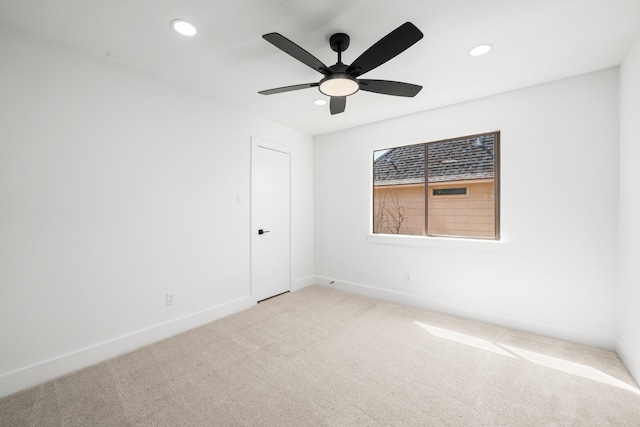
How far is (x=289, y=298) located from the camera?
386 centimetres

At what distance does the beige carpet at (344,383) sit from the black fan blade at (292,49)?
2.29 metres

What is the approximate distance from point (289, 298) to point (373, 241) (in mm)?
1485

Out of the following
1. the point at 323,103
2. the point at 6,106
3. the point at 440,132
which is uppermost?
the point at 323,103

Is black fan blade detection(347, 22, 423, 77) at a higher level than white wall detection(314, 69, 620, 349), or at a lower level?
higher

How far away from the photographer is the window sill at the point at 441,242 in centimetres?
299

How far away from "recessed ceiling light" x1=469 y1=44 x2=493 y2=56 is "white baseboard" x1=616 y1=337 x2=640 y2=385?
2.62 meters

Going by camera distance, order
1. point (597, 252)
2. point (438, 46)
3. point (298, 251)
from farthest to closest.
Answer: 1. point (298, 251)
2. point (597, 252)
3. point (438, 46)

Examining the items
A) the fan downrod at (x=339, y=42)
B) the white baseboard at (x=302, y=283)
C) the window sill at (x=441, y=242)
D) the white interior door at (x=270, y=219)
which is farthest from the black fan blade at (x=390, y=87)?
the white baseboard at (x=302, y=283)

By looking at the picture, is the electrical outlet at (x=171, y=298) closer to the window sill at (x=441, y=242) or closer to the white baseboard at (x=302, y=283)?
the white baseboard at (x=302, y=283)

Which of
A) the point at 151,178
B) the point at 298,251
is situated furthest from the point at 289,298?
the point at 151,178

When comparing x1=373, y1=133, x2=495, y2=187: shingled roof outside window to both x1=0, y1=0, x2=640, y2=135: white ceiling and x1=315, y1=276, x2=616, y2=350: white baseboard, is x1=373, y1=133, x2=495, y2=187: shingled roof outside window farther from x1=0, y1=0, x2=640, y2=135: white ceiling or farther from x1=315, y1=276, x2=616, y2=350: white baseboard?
x1=315, y1=276, x2=616, y2=350: white baseboard

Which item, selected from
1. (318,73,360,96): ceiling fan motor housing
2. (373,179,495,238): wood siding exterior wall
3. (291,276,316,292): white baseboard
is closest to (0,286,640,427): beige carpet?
(373,179,495,238): wood siding exterior wall

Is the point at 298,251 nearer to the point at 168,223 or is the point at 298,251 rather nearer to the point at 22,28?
the point at 168,223

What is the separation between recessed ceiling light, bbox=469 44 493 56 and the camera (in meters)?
2.09
